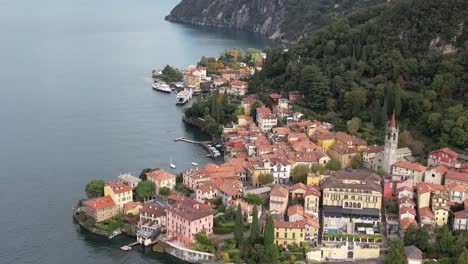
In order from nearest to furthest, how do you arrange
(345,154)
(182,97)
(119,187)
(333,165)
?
(119,187), (333,165), (345,154), (182,97)

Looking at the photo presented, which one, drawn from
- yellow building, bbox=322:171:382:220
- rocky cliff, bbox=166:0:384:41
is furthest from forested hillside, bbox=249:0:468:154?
rocky cliff, bbox=166:0:384:41

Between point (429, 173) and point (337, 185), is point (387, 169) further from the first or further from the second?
point (337, 185)

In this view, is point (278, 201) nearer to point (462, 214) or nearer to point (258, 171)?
point (258, 171)

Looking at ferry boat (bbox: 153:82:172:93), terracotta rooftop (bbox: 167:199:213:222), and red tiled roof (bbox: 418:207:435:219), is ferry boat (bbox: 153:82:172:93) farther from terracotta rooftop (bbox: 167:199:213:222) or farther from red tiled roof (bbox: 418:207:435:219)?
red tiled roof (bbox: 418:207:435:219)

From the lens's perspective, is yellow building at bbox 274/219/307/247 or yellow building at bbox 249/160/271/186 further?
yellow building at bbox 249/160/271/186

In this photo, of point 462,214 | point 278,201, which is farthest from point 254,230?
point 462,214

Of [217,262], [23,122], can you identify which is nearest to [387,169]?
[217,262]
